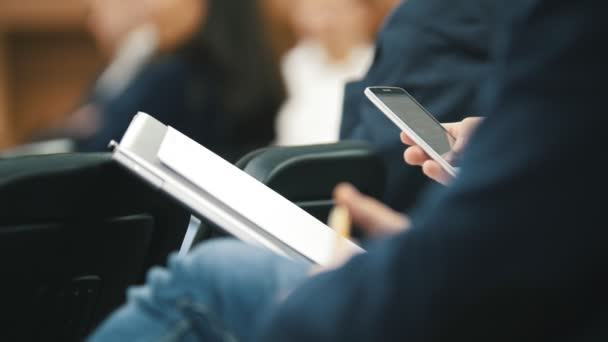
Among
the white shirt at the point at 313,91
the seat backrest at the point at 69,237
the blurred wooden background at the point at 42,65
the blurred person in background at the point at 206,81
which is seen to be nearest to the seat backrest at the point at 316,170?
the seat backrest at the point at 69,237

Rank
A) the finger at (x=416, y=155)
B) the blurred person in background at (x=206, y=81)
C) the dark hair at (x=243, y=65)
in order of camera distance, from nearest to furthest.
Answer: the finger at (x=416, y=155) < the blurred person in background at (x=206, y=81) < the dark hair at (x=243, y=65)

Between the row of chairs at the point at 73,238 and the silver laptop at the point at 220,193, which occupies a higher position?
the silver laptop at the point at 220,193

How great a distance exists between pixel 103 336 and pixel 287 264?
4.7 inches

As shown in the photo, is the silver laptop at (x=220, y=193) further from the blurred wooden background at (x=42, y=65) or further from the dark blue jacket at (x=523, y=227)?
the blurred wooden background at (x=42, y=65)

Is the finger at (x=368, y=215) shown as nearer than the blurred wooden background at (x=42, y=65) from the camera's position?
Yes

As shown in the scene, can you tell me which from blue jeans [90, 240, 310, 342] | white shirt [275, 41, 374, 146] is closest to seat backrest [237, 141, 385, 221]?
blue jeans [90, 240, 310, 342]

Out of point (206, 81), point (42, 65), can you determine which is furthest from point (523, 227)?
point (42, 65)

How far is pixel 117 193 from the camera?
815mm

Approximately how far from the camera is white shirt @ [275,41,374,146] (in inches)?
100

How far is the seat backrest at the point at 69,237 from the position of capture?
2.55 feet

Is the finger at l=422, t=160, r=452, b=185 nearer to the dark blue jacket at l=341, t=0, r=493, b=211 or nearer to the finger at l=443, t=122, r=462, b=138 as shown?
the finger at l=443, t=122, r=462, b=138

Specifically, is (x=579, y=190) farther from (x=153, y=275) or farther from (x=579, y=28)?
(x=153, y=275)

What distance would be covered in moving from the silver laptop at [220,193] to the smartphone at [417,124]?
0.10 meters

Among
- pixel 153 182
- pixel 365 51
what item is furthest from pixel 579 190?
pixel 365 51
